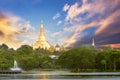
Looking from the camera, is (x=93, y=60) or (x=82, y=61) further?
Result: (x=93, y=60)

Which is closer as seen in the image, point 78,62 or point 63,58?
point 78,62

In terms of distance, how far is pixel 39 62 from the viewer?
143875 millimetres

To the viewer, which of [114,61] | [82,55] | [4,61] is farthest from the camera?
[4,61]

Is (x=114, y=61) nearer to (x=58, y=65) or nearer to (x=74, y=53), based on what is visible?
(x=74, y=53)

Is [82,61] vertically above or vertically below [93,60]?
below

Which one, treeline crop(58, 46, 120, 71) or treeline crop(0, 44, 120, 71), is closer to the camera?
treeline crop(58, 46, 120, 71)

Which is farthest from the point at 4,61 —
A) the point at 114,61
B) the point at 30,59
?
the point at 114,61

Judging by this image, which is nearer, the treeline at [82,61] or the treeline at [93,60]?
the treeline at [93,60]

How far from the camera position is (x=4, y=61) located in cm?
13462

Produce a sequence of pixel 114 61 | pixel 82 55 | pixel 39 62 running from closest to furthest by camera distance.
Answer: pixel 114 61 < pixel 82 55 < pixel 39 62

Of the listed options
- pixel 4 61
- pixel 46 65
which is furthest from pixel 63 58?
pixel 4 61

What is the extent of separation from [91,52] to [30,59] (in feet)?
83.1

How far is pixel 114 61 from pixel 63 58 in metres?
25.8

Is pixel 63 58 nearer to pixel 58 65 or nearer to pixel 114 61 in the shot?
pixel 58 65
